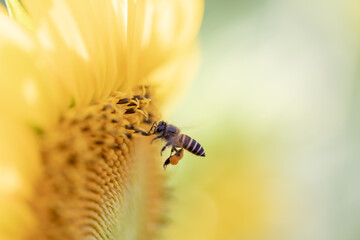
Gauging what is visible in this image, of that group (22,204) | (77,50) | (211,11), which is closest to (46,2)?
(77,50)

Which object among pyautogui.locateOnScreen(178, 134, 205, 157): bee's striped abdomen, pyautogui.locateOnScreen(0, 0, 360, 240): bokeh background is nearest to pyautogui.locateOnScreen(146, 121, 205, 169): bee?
pyautogui.locateOnScreen(178, 134, 205, 157): bee's striped abdomen

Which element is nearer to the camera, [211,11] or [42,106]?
[42,106]

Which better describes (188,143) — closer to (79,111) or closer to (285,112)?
(79,111)

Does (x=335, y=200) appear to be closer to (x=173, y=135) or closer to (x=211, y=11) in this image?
(x=211, y=11)

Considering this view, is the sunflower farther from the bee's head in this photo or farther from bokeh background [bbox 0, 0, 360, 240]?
bokeh background [bbox 0, 0, 360, 240]

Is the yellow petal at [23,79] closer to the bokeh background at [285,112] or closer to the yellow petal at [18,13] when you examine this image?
the yellow petal at [18,13]

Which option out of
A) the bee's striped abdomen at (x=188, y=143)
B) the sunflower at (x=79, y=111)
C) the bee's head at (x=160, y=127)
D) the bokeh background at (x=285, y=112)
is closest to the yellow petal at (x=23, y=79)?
the sunflower at (x=79, y=111)

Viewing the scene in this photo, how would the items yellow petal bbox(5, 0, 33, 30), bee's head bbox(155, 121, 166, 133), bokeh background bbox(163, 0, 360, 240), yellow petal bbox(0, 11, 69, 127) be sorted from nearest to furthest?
yellow petal bbox(0, 11, 69, 127) < yellow petal bbox(5, 0, 33, 30) < bee's head bbox(155, 121, 166, 133) < bokeh background bbox(163, 0, 360, 240)
